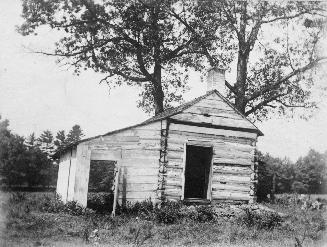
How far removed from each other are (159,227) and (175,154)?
4.03 m

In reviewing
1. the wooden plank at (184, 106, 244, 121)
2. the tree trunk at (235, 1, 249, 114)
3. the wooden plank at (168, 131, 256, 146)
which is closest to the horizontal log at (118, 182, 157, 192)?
the wooden plank at (168, 131, 256, 146)

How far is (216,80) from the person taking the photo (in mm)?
16859

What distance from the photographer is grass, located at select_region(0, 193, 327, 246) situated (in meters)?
9.24

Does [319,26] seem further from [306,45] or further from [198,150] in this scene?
[198,150]

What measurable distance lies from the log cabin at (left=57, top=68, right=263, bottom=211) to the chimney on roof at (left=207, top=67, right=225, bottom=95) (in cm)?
80

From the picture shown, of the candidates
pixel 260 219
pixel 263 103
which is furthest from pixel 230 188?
pixel 263 103

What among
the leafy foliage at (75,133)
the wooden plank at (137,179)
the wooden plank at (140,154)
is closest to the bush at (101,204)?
the wooden plank at (137,179)

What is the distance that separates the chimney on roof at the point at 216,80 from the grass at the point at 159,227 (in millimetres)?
5769

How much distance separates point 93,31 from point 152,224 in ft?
47.8

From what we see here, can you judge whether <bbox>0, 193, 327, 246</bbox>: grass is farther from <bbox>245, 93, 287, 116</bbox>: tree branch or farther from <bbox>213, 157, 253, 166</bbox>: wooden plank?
<bbox>245, 93, 287, 116</bbox>: tree branch

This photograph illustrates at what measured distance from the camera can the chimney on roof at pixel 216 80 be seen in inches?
663

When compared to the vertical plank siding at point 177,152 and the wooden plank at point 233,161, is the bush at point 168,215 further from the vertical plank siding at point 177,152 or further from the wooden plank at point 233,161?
the wooden plank at point 233,161

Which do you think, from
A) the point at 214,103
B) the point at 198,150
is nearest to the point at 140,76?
the point at 198,150

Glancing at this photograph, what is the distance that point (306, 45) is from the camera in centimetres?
2303
